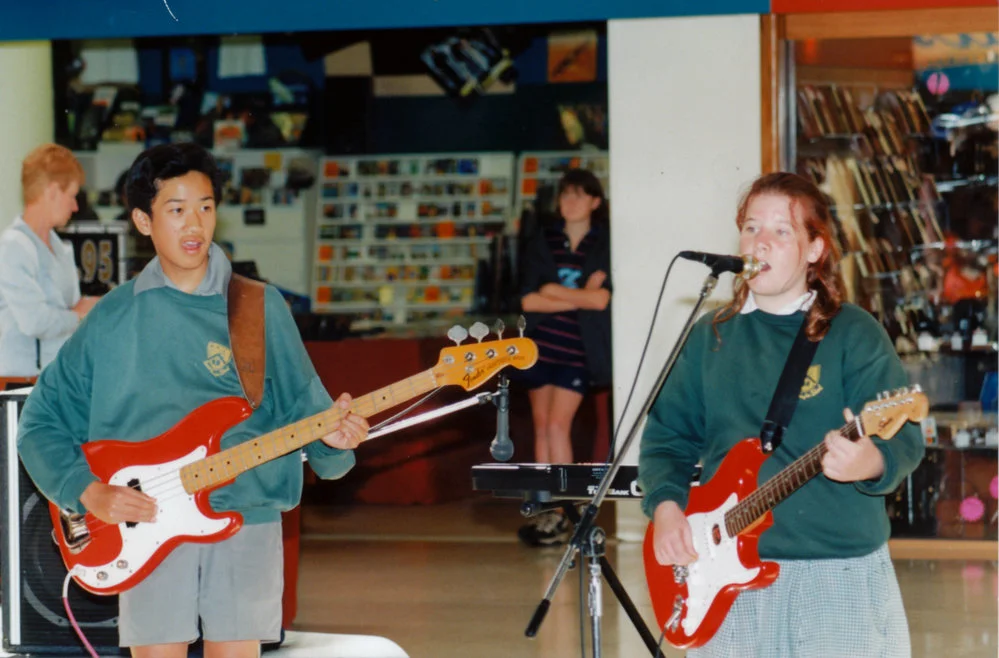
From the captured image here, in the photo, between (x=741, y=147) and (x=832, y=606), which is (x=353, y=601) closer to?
(x=741, y=147)

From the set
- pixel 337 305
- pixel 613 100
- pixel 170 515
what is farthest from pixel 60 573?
pixel 337 305

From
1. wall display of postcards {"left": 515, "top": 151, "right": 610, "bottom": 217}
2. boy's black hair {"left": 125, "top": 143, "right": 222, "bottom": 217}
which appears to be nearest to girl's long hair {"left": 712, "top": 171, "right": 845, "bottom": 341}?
boy's black hair {"left": 125, "top": 143, "right": 222, "bottom": 217}

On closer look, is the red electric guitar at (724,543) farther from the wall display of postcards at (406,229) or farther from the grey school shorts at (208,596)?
the wall display of postcards at (406,229)

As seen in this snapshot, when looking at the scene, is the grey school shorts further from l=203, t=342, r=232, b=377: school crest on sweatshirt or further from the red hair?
the red hair

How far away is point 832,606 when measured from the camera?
8.91 feet

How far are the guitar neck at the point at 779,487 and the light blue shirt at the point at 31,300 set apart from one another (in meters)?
3.33

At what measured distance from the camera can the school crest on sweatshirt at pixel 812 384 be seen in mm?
2783

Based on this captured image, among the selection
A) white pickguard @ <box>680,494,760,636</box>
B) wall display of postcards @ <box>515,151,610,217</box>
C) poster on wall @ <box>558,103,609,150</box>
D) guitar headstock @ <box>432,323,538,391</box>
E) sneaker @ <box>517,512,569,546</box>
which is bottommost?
sneaker @ <box>517,512,569,546</box>

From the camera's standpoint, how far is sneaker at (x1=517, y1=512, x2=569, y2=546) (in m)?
6.82

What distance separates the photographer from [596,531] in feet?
10.5

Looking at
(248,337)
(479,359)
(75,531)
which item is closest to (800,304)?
(479,359)

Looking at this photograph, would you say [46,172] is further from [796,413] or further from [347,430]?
[796,413]

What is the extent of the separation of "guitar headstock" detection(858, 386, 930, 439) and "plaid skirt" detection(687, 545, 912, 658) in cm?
34

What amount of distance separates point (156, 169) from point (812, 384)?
5.11 ft
